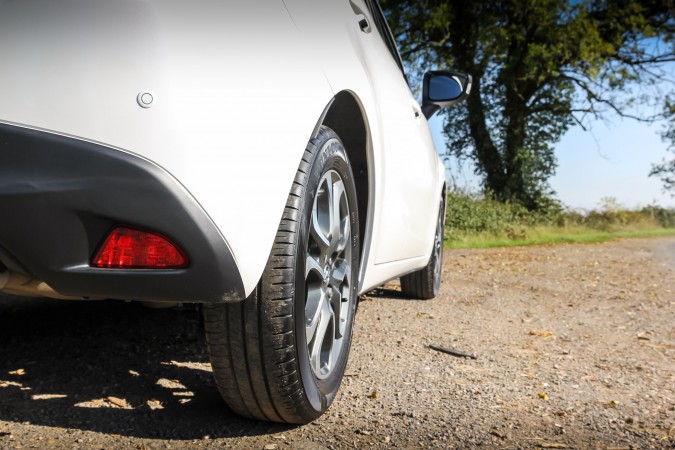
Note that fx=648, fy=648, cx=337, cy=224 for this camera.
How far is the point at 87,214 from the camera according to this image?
1418 millimetres

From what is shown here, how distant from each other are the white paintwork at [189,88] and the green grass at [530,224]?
1195 cm

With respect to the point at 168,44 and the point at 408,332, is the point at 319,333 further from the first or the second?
the point at 408,332

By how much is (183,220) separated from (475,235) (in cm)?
1502

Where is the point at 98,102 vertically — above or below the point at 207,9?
below

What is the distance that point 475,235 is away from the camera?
1597cm

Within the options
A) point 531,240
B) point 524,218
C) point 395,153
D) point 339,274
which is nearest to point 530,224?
point 524,218

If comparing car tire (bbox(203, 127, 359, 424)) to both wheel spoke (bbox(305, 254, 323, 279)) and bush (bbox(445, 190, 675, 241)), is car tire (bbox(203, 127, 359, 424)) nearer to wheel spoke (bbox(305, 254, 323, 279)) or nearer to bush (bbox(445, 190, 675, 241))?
wheel spoke (bbox(305, 254, 323, 279))

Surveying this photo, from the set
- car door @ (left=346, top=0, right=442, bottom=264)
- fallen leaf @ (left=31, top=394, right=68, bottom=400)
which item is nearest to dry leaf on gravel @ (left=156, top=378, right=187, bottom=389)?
fallen leaf @ (left=31, top=394, right=68, bottom=400)

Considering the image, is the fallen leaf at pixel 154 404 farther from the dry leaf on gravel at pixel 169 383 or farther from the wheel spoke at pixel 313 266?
→ the wheel spoke at pixel 313 266

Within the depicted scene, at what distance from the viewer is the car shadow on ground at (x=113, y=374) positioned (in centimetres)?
201

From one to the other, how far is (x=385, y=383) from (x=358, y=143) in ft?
3.20

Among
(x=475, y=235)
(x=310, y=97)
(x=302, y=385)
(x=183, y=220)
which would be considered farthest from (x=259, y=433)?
(x=475, y=235)

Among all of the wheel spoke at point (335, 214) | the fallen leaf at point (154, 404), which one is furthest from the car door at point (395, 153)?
the fallen leaf at point (154, 404)

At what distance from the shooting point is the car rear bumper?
1.39 metres
